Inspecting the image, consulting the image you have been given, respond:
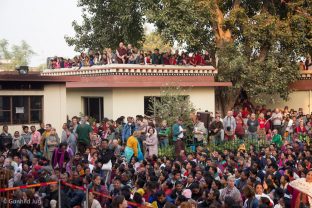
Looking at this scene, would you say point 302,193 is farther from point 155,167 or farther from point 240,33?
point 240,33

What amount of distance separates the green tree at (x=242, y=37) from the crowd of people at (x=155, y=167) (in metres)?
4.84

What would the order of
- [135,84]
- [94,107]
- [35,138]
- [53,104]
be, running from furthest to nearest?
[94,107], [135,84], [53,104], [35,138]

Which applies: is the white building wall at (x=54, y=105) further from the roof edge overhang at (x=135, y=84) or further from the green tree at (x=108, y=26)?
the green tree at (x=108, y=26)

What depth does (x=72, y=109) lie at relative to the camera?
78.3 feet

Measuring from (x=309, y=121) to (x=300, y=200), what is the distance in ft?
38.2

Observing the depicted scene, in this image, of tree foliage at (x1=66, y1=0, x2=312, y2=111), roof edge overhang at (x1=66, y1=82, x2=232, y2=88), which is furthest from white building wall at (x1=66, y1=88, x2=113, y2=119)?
tree foliage at (x1=66, y1=0, x2=312, y2=111)

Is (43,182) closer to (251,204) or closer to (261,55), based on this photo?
(251,204)

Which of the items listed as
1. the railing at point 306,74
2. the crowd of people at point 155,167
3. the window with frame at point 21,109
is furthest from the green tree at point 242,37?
the window with frame at point 21,109

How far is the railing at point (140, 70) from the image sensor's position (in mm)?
21578

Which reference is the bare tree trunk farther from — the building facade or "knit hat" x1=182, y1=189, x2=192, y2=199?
"knit hat" x1=182, y1=189, x2=192, y2=199

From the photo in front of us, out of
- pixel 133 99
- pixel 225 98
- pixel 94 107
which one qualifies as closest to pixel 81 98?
pixel 94 107

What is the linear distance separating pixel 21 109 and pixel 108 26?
10884mm

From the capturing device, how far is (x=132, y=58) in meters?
22.2

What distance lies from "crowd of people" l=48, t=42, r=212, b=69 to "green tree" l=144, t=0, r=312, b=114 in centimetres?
65
